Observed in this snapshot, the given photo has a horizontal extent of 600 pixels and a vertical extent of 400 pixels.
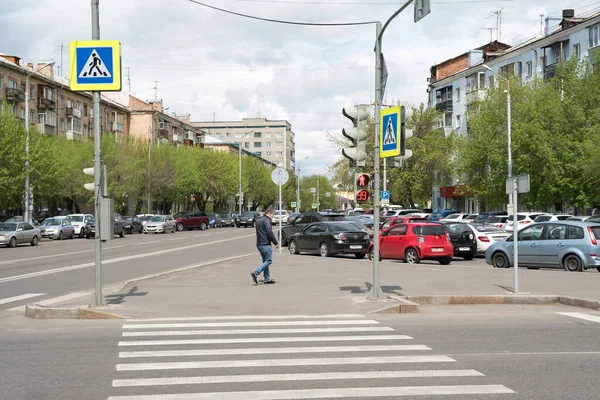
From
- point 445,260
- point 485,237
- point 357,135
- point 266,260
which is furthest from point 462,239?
point 357,135

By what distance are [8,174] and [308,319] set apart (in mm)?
40389

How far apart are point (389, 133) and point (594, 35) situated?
1848 inches

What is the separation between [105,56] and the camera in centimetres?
1238

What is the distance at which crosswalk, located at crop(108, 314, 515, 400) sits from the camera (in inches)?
268

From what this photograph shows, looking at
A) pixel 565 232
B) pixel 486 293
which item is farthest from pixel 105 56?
pixel 565 232

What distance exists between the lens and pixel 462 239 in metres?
29.4

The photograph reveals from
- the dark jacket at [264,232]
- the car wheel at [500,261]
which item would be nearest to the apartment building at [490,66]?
the car wheel at [500,261]

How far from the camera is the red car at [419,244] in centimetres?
2584

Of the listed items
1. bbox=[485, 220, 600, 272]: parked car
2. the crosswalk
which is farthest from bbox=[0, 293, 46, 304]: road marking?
bbox=[485, 220, 600, 272]: parked car

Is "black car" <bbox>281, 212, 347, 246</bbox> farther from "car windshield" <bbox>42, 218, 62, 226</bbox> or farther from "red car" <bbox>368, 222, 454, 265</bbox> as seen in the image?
"car windshield" <bbox>42, 218, 62, 226</bbox>

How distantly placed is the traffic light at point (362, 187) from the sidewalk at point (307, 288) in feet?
6.20

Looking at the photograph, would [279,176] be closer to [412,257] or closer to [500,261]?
[412,257]

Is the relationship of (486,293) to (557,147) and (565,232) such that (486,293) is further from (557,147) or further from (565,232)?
(557,147)

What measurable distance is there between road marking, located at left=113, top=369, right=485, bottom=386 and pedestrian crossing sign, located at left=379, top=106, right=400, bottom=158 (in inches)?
241
